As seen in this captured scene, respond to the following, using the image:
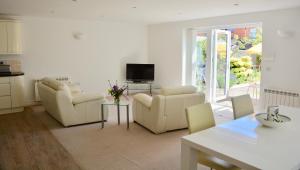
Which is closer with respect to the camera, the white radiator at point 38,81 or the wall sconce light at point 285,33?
the wall sconce light at point 285,33

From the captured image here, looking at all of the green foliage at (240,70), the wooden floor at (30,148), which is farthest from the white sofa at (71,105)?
the green foliage at (240,70)

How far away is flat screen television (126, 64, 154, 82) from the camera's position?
800cm

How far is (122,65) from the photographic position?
814 cm

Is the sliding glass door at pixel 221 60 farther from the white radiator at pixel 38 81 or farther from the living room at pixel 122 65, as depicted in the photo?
the white radiator at pixel 38 81

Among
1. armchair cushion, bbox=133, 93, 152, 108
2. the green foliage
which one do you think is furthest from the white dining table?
the green foliage

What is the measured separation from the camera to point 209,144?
6.55 ft

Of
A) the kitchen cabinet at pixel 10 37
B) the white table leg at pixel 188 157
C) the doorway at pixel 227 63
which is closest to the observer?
the white table leg at pixel 188 157

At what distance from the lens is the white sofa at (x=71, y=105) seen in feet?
15.5

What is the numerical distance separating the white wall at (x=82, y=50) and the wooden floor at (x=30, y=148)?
1.92 meters

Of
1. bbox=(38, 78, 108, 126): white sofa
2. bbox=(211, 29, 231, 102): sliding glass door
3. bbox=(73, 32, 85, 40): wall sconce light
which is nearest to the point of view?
bbox=(38, 78, 108, 126): white sofa

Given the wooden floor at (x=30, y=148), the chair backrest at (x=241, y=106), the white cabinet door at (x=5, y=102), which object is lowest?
the wooden floor at (x=30, y=148)

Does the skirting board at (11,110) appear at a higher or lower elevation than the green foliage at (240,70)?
lower

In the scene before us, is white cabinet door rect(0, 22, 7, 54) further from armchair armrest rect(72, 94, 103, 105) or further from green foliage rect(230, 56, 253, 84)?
green foliage rect(230, 56, 253, 84)

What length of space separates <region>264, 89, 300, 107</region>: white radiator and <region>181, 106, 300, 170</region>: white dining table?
106 inches
